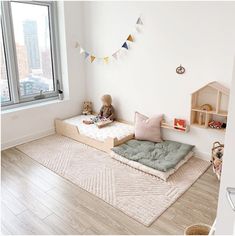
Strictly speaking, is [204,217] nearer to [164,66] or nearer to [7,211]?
[7,211]

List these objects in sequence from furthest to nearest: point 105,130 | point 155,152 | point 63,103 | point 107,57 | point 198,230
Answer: point 63,103
point 107,57
point 105,130
point 155,152
point 198,230

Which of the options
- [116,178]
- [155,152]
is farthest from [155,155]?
[116,178]

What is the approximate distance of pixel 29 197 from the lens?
2299 mm

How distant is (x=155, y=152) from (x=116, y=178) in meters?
0.62

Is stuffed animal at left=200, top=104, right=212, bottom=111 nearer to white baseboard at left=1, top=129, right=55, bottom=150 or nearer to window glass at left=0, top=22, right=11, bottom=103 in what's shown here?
white baseboard at left=1, top=129, right=55, bottom=150

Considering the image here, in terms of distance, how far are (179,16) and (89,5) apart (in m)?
1.52

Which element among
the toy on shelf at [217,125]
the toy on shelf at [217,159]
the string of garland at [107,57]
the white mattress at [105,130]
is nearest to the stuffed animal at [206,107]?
the toy on shelf at [217,125]

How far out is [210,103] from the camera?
2863 mm

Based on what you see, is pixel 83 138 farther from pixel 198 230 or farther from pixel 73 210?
pixel 198 230

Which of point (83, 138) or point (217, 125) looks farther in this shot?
point (83, 138)

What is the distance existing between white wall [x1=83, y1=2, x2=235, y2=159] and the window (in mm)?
571

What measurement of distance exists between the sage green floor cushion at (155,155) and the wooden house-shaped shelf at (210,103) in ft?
1.21

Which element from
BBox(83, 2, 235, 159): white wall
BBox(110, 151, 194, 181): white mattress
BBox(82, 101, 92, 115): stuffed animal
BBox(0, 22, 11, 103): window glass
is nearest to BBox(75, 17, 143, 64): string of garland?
BBox(83, 2, 235, 159): white wall

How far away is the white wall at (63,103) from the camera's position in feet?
11.2
